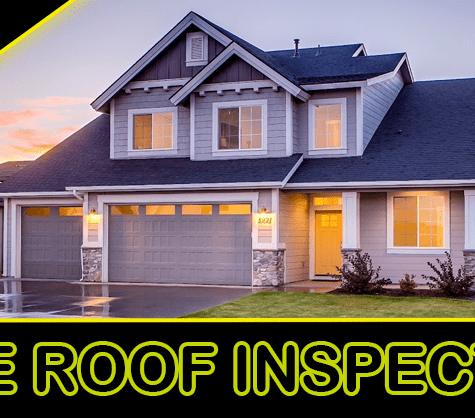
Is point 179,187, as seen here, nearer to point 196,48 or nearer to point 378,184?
point 196,48

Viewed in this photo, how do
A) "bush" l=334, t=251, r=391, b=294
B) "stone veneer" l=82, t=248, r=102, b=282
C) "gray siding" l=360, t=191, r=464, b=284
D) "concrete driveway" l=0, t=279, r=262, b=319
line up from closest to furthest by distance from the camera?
1. "concrete driveway" l=0, t=279, r=262, b=319
2. "bush" l=334, t=251, r=391, b=294
3. "gray siding" l=360, t=191, r=464, b=284
4. "stone veneer" l=82, t=248, r=102, b=282

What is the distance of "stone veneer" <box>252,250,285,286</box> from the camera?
17312 millimetres

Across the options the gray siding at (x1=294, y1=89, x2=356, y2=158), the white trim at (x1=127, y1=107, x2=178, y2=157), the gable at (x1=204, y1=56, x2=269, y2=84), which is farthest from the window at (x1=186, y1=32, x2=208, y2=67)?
the gray siding at (x1=294, y1=89, x2=356, y2=158)

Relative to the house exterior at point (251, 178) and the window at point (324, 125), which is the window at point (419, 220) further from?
the window at point (324, 125)

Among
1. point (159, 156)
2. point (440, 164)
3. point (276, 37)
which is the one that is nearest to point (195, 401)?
point (440, 164)

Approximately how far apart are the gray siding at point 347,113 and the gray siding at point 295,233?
124cm

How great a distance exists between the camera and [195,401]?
26.5 ft

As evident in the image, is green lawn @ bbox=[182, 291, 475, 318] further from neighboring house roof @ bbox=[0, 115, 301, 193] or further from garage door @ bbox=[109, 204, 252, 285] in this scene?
neighboring house roof @ bbox=[0, 115, 301, 193]

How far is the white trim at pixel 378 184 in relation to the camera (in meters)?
16.2

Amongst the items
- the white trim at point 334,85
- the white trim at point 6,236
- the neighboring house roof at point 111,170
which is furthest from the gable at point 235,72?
the white trim at point 6,236

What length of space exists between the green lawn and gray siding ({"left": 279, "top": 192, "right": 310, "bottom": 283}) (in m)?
2.36

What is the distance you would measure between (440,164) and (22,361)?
1125 cm

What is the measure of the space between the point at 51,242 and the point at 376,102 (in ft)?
29.5

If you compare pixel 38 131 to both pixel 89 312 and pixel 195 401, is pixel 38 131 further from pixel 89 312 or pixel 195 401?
pixel 195 401
